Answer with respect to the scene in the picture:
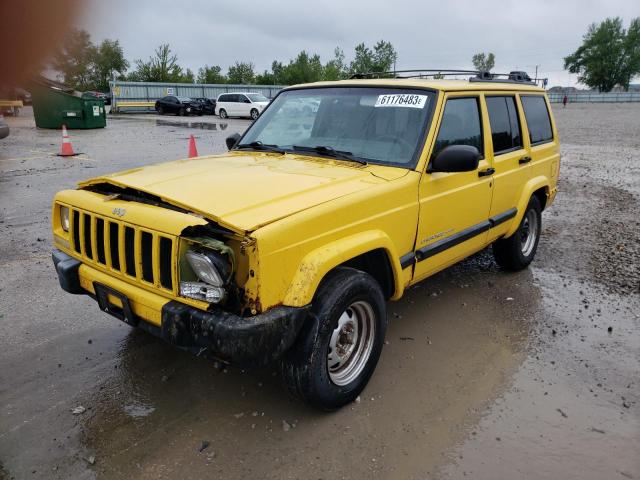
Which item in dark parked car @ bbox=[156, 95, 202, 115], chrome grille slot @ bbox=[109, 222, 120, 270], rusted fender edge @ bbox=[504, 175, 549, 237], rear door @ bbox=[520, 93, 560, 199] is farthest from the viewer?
dark parked car @ bbox=[156, 95, 202, 115]

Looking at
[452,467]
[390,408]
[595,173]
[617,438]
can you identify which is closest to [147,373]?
[390,408]

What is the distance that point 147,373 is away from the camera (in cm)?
338

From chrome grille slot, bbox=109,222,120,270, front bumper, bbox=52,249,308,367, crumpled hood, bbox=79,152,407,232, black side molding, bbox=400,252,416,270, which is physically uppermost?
crumpled hood, bbox=79,152,407,232

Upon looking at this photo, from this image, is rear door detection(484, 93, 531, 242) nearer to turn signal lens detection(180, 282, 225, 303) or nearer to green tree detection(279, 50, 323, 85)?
turn signal lens detection(180, 282, 225, 303)

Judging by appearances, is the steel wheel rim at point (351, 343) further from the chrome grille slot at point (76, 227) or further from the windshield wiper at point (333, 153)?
the chrome grille slot at point (76, 227)

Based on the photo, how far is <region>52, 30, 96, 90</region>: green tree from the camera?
535 millimetres

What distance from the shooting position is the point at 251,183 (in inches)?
122

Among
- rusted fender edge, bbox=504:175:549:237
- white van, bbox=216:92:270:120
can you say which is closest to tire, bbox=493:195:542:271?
rusted fender edge, bbox=504:175:549:237

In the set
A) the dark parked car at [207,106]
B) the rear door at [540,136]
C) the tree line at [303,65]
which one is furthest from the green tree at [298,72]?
the rear door at [540,136]

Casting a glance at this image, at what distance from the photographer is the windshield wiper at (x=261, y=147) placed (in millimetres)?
4145

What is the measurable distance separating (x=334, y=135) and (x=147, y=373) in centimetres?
221

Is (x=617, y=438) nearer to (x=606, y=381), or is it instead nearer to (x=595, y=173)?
(x=606, y=381)

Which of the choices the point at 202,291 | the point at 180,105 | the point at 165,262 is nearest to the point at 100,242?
the point at 165,262

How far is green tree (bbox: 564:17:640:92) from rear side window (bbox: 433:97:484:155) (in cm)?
9551
